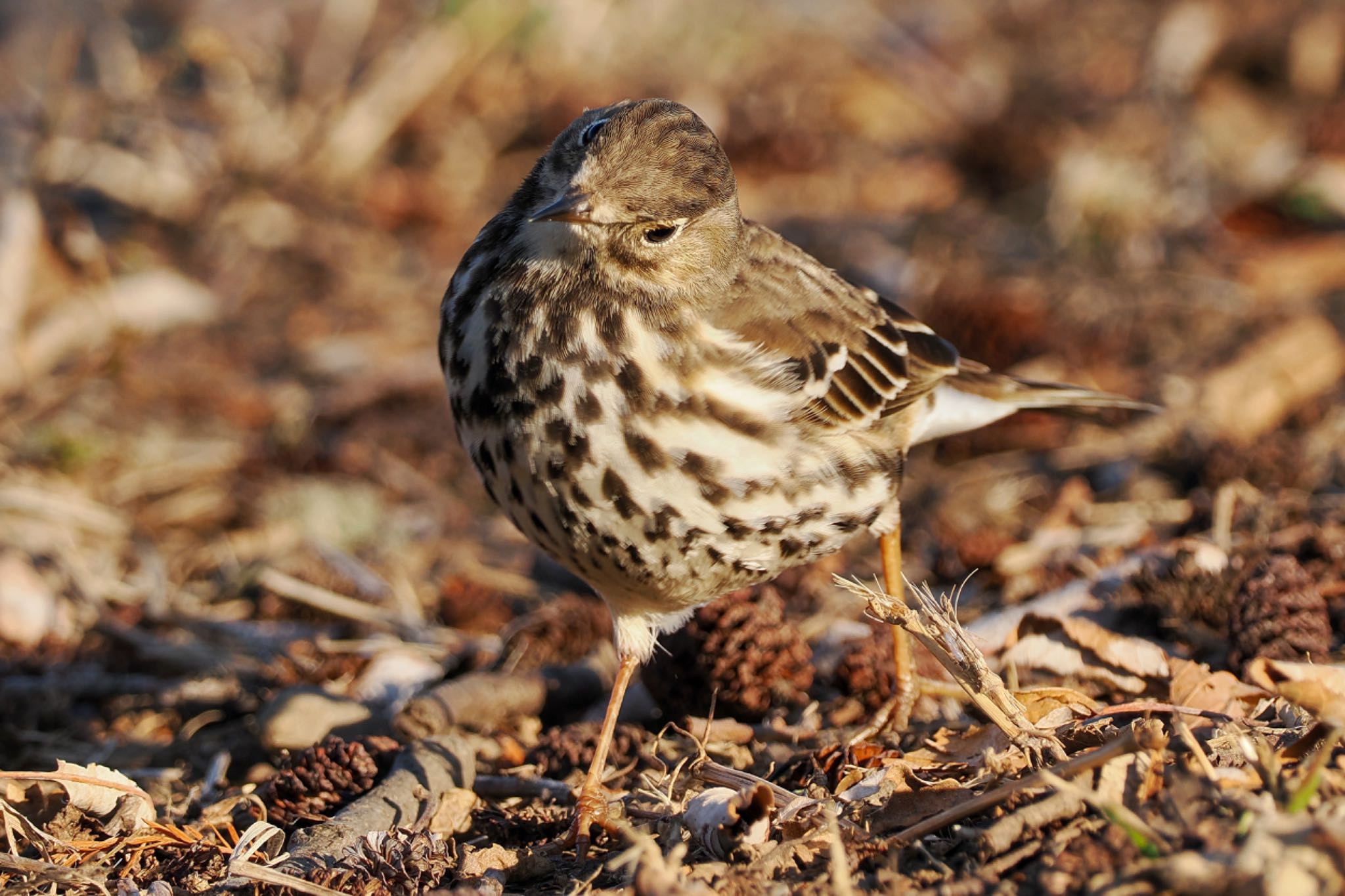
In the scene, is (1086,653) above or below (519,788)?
above

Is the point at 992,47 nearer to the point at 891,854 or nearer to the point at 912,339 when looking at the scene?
the point at 912,339

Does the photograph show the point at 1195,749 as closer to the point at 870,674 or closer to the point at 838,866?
the point at 838,866

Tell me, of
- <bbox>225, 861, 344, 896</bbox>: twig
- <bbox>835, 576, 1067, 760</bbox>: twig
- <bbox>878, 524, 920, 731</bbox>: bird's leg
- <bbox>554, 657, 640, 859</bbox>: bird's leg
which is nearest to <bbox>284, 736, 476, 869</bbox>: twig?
<bbox>225, 861, 344, 896</bbox>: twig

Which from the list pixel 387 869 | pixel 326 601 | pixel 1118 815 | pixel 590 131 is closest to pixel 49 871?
pixel 387 869

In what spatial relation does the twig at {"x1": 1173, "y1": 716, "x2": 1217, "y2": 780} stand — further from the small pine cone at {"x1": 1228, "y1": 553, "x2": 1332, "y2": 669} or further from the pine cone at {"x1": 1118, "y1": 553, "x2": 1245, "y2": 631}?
the pine cone at {"x1": 1118, "y1": 553, "x2": 1245, "y2": 631}

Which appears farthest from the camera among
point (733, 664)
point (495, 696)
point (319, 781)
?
point (495, 696)

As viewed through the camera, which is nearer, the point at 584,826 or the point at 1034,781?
the point at 1034,781
